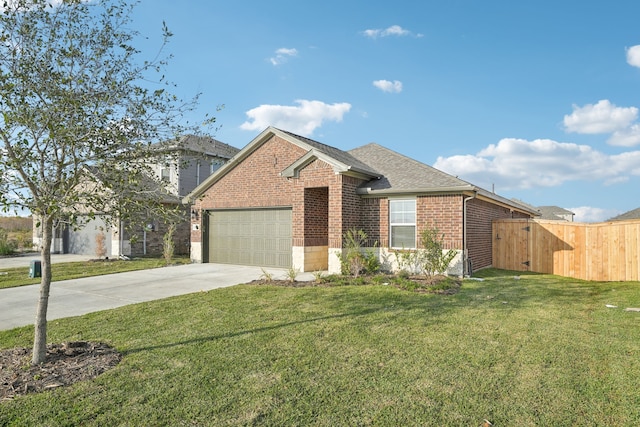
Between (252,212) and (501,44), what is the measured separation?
440 inches

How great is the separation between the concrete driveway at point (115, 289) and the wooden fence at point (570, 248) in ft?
25.9

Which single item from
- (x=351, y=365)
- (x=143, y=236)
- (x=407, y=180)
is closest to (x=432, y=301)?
(x=351, y=365)

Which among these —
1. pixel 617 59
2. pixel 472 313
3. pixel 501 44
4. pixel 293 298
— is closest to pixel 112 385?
pixel 293 298

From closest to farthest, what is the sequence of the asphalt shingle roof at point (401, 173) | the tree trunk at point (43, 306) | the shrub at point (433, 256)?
the tree trunk at point (43, 306) → the shrub at point (433, 256) → the asphalt shingle roof at point (401, 173)

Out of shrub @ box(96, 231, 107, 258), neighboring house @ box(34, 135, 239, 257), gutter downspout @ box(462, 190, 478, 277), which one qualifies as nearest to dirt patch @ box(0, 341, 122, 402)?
gutter downspout @ box(462, 190, 478, 277)

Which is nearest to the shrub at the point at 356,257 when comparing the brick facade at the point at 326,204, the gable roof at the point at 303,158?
the brick facade at the point at 326,204

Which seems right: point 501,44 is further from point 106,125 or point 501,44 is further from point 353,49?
point 106,125

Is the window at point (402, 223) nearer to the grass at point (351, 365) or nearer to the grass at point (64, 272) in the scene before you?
the grass at point (351, 365)

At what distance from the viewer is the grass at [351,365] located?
3.35m

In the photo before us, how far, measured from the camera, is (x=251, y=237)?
15.0m

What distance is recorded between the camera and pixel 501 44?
12773 mm

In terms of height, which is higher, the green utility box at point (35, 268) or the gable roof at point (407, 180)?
the gable roof at point (407, 180)

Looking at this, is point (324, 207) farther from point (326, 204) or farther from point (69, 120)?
point (69, 120)

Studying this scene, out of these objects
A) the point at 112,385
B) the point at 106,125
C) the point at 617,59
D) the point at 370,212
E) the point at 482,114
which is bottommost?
the point at 112,385
